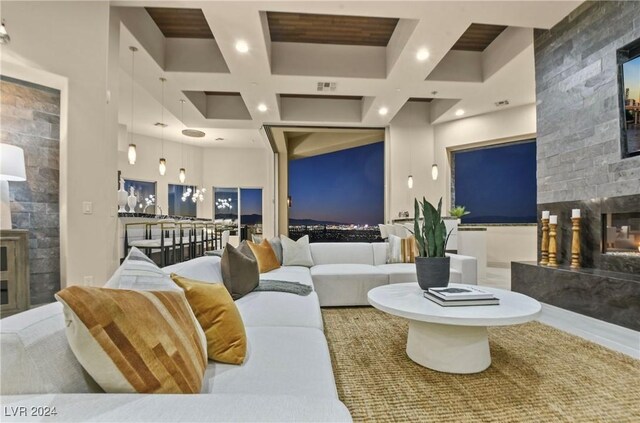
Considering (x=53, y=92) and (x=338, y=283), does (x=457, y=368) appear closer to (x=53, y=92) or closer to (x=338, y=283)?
(x=338, y=283)

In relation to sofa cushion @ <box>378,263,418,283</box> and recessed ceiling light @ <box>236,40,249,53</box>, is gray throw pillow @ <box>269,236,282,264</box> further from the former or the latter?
recessed ceiling light @ <box>236,40,249,53</box>

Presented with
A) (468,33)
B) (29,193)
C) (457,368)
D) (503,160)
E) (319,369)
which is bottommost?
(457,368)

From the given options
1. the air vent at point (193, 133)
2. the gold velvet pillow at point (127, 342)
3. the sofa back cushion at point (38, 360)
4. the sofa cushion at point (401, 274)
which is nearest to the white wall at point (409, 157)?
the sofa cushion at point (401, 274)

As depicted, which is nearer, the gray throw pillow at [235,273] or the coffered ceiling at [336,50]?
the gray throw pillow at [235,273]

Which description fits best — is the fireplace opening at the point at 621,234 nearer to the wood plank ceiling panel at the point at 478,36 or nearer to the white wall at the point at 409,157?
the wood plank ceiling panel at the point at 478,36

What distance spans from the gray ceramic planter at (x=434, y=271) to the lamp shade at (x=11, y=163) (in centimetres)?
340

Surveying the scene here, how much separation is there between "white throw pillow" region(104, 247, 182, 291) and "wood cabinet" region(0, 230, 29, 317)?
8.29 feet

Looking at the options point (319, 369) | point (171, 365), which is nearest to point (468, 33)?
point (319, 369)

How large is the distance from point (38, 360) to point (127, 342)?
18cm

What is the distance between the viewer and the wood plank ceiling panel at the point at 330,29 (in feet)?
12.7

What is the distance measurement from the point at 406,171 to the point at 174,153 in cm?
642

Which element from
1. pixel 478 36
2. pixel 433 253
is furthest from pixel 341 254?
pixel 478 36

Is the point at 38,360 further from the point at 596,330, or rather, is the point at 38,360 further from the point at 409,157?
the point at 409,157

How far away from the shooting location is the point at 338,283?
3.34 meters
